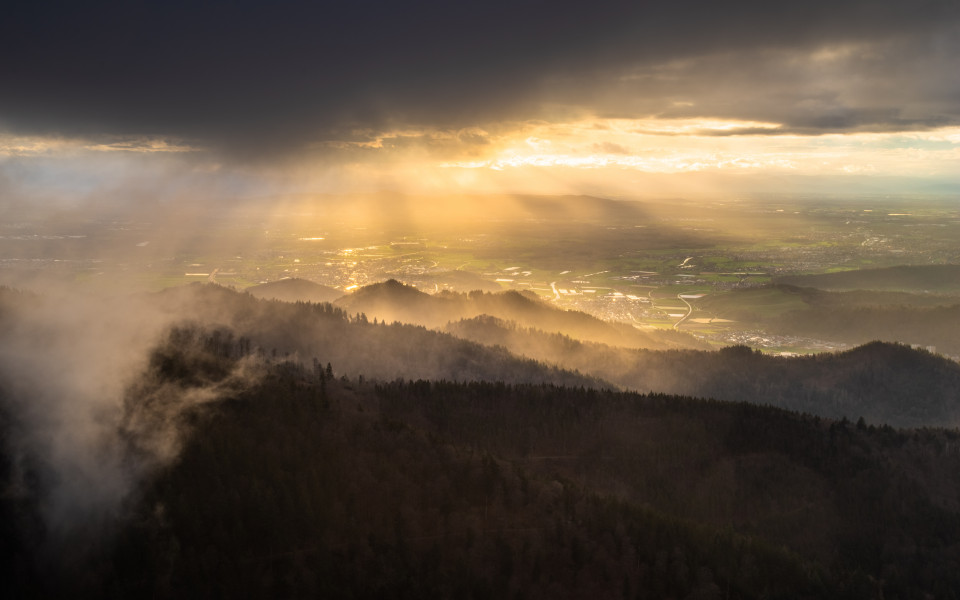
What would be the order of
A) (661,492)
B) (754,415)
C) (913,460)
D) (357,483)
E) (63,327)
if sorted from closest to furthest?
(357,483), (63,327), (661,492), (913,460), (754,415)

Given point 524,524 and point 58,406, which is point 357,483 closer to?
point 524,524

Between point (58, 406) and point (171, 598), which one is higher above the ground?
point (58, 406)

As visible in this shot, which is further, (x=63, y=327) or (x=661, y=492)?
(x=661, y=492)

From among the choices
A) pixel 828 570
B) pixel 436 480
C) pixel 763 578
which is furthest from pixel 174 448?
pixel 828 570

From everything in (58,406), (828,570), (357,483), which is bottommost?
(828,570)

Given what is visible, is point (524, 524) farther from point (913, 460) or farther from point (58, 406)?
point (913, 460)

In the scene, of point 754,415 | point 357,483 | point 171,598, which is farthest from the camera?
point 754,415
